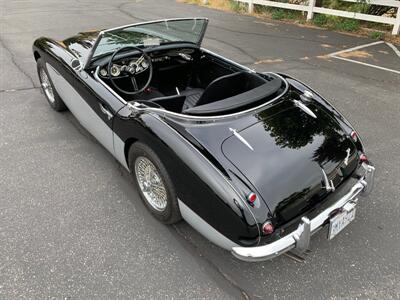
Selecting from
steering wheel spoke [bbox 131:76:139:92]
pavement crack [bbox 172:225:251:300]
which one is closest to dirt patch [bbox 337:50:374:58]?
steering wheel spoke [bbox 131:76:139:92]

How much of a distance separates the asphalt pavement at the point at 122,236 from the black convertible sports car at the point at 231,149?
0.30 metres

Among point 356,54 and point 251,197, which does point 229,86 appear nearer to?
point 251,197

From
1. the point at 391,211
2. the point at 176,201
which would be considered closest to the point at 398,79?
the point at 391,211

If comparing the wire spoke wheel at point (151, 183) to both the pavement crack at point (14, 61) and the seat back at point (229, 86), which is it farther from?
the pavement crack at point (14, 61)

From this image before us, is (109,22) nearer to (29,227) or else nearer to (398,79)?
(398,79)

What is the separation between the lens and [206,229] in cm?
240

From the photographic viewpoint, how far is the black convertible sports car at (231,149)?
7.43ft

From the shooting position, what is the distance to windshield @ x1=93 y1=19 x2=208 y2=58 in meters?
3.59

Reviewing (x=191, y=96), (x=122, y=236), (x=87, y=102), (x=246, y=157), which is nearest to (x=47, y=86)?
(x=87, y=102)

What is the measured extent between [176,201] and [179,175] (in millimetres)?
267

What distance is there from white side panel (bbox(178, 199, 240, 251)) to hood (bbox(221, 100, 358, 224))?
0.37 meters

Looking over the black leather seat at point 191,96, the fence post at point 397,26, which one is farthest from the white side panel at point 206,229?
the fence post at point 397,26

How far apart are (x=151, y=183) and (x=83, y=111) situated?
1.30m

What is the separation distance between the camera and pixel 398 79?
625 centimetres
